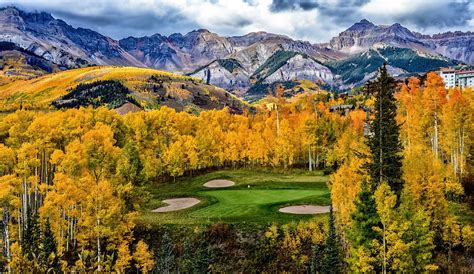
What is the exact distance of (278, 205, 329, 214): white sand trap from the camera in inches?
2115

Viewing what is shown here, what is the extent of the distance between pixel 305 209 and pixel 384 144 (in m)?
20.4

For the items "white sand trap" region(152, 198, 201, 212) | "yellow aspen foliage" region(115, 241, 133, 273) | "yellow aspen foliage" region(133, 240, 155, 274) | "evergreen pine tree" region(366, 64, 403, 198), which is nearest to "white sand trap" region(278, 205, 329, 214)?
"white sand trap" region(152, 198, 201, 212)

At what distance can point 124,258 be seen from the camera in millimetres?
42219

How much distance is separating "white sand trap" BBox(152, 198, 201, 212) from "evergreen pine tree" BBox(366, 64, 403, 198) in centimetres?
3107

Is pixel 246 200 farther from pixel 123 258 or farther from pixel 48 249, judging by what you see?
pixel 48 249

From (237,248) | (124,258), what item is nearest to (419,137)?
(237,248)

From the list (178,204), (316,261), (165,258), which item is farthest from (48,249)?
(178,204)

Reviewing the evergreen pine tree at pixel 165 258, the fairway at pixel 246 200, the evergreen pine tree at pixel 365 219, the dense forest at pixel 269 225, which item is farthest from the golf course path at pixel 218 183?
the evergreen pine tree at pixel 365 219

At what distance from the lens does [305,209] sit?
182 feet

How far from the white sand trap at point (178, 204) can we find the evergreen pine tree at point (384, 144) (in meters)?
31.1

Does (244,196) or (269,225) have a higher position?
(244,196)

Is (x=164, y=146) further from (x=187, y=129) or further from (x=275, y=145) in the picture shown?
(x=275, y=145)

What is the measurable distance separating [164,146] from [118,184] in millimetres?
41735

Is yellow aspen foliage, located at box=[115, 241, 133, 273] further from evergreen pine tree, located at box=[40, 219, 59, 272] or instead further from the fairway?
the fairway
